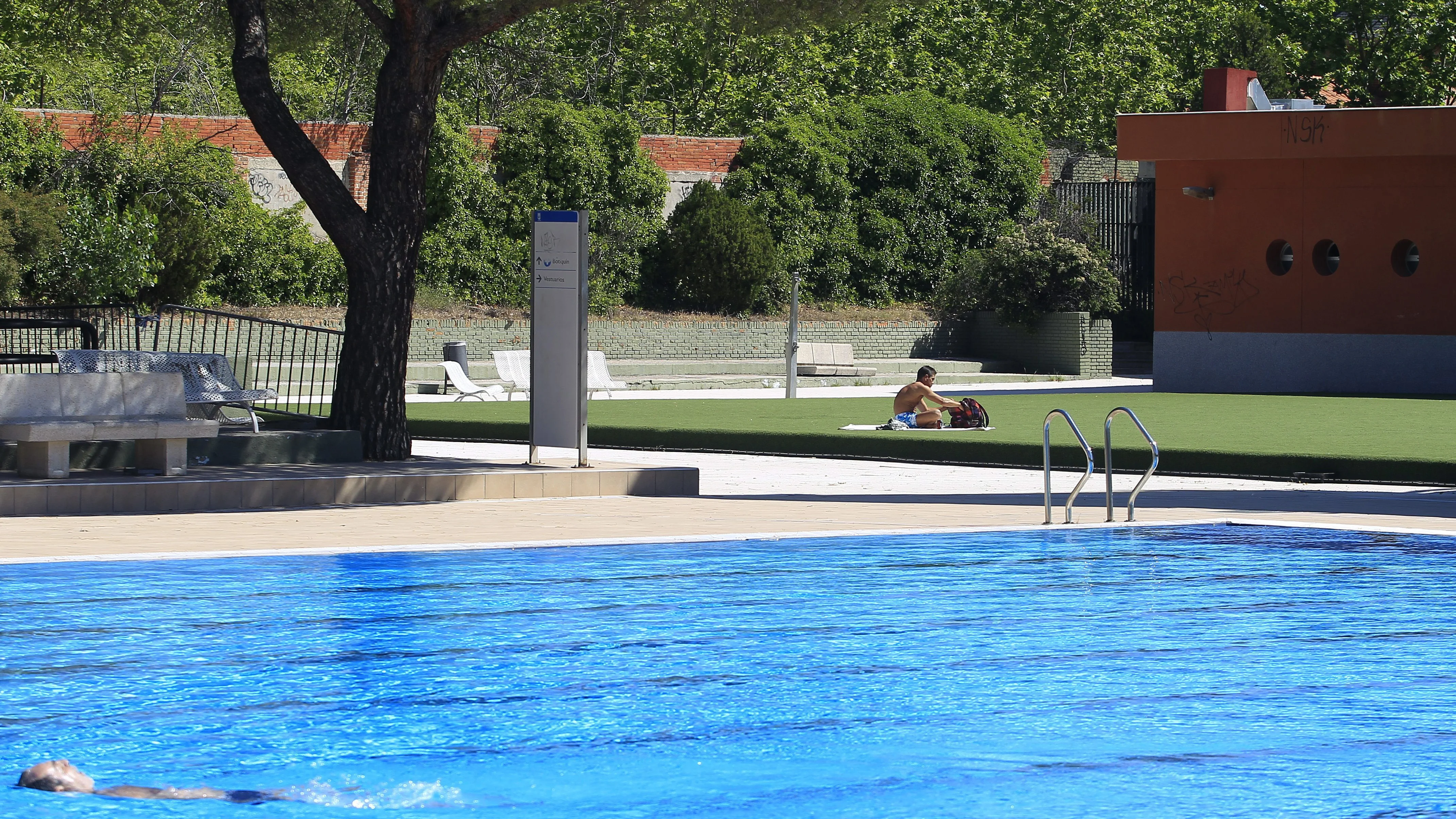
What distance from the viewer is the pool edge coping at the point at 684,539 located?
31.4ft

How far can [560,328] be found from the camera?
13773 mm

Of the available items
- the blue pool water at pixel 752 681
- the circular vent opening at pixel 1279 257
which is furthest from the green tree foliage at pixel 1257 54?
the blue pool water at pixel 752 681

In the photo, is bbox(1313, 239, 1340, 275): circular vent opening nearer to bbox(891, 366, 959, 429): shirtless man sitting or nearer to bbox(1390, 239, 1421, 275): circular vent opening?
bbox(1390, 239, 1421, 275): circular vent opening

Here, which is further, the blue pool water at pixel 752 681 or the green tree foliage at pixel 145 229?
the green tree foliage at pixel 145 229

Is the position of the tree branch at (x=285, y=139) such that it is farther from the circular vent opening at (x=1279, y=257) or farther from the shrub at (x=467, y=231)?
the shrub at (x=467, y=231)

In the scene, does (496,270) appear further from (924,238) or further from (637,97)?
(637,97)

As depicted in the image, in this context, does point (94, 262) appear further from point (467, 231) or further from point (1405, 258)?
point (1405, 258)

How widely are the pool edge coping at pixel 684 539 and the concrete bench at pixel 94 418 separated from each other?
2722 millimetres

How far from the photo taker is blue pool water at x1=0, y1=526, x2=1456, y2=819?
5.62m

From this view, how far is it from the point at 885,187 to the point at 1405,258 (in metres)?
16.7

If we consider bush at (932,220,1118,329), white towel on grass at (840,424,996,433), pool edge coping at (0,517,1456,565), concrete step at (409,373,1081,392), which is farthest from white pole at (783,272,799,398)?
pool edge coping at (0,517,1456,565)

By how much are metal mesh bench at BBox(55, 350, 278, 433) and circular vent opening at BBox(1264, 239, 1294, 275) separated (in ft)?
53.9

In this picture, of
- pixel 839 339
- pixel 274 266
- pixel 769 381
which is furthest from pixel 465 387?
pixel 839 339

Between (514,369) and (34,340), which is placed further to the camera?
(34,340)
